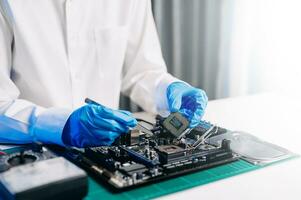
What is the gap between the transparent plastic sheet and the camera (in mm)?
1057

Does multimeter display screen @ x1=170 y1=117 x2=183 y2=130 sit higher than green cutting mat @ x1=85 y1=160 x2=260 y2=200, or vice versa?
multimeter display screen @ x1=170 y1=117 x2=183 y2=130

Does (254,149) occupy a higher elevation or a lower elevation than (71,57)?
lower

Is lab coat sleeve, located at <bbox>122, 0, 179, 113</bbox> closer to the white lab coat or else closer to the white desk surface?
the white lab coat

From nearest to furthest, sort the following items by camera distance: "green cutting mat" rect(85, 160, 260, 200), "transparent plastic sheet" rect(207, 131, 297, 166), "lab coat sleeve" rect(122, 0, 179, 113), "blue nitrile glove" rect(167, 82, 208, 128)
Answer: "green cutting mat" rect(85, 160, 260, 200) < "transparent plastic sheet" rect(207, 131, 297, 166) < "blue nitrile glove" rect(167, 82, 208, 128) < "lab coat sleeve" rect(122, 0, 179, 113)

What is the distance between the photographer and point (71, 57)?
1.44 meters

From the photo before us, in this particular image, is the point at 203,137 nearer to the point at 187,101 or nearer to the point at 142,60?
the point at 187,101

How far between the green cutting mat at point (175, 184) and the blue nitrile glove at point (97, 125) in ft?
0.61

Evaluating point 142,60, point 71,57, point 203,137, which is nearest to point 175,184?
point 203,137

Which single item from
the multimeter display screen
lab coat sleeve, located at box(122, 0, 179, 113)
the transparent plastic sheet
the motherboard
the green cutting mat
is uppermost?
lab coat sleeve, located at box(122, 0, 179, 113)

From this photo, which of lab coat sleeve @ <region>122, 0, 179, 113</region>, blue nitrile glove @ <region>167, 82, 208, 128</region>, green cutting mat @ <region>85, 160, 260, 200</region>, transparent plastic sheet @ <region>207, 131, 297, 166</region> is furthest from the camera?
lab coat sleeve @ <region>122, 0, 179, 113</region>

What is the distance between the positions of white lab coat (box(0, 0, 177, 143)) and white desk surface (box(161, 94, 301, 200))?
1.05ft

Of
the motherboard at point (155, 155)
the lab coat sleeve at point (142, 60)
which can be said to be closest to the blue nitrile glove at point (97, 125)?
the motherboard at point (155, 155)

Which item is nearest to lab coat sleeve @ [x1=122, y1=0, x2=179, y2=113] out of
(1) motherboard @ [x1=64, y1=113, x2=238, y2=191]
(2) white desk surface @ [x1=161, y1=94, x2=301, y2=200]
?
(2) white desk surface @ [x1=161, y1=94, x2=301, y2=200]

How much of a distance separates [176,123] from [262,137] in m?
0.35
